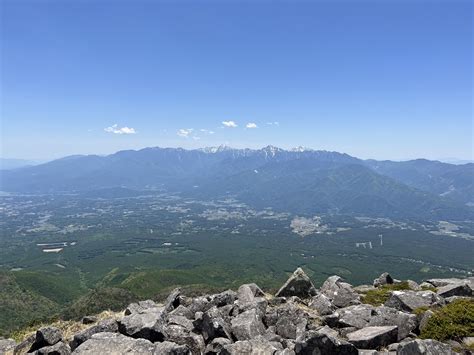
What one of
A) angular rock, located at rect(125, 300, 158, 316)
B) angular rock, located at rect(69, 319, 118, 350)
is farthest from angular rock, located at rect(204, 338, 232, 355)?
angular rock, located at rect(125, 300, 158, 316)

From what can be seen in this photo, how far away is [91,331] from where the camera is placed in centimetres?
1678

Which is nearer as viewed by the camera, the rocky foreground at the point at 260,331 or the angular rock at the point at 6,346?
the rocky foreground at the point at 260,331

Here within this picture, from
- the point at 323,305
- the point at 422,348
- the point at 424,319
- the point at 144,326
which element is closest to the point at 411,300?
the point at 424,319

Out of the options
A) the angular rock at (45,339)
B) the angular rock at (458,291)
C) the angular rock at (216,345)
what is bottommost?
the angular rock at (45,339)

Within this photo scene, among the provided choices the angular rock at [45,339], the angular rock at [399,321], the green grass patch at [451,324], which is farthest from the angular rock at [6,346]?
the green grass patch at [451,324]

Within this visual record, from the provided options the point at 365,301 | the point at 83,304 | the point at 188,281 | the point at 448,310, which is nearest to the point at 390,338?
the point at 448,310

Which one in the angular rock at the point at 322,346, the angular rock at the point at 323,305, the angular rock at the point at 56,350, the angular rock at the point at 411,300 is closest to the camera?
the angular rock at the point at 322,346

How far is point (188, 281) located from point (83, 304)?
103m

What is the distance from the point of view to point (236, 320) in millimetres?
16703

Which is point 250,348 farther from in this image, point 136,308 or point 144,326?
point 136,308

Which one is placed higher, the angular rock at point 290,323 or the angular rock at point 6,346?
the angular rock at point 290,323

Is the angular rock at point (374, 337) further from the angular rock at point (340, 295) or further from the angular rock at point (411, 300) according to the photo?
the angular rock at point (340, 295)

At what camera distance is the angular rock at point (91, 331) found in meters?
16.5

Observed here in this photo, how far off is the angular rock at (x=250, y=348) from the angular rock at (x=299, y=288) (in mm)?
10462
